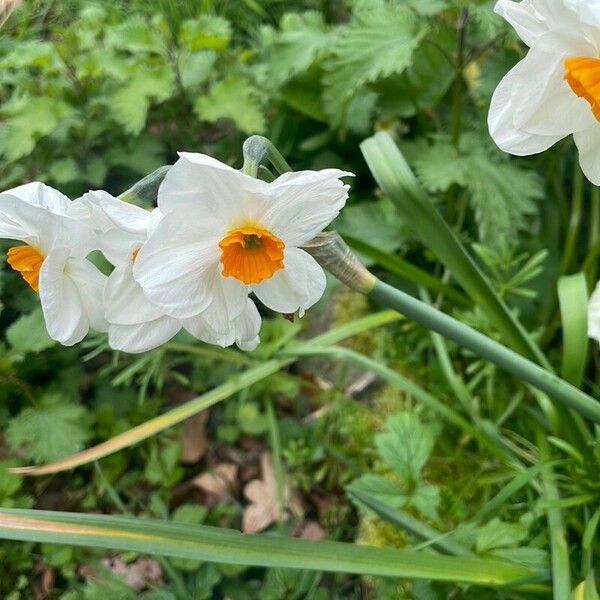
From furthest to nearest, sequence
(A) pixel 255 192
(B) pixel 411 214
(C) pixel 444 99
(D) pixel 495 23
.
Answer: (C) pixel 444 99
(D) pixel 495 23
(B) pixel 411 214
(A) pixel 255 192

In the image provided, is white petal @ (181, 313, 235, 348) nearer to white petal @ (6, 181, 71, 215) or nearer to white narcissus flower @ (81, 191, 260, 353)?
white narcissus flower @ (81, 191, 260, 353)

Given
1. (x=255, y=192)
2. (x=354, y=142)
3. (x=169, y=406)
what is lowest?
A: (x=169, y=406)

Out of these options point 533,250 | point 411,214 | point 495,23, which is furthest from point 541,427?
point 495,23

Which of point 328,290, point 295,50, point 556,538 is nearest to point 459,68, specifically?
point 295,50

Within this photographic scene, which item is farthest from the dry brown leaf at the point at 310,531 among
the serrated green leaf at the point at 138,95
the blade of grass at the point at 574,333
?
the serrated green leaf at the point at 138,95

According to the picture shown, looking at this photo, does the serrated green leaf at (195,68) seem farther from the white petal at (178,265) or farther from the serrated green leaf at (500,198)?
the white petal at (178,265)

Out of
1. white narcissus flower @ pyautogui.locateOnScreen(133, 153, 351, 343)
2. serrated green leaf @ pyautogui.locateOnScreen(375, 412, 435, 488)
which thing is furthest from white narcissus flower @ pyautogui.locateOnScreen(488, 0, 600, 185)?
serrated green leaf @ pyautogui.locateOnScreen(375, 412, 435, 488)

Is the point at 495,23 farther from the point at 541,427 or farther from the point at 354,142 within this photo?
the point at 541,427
